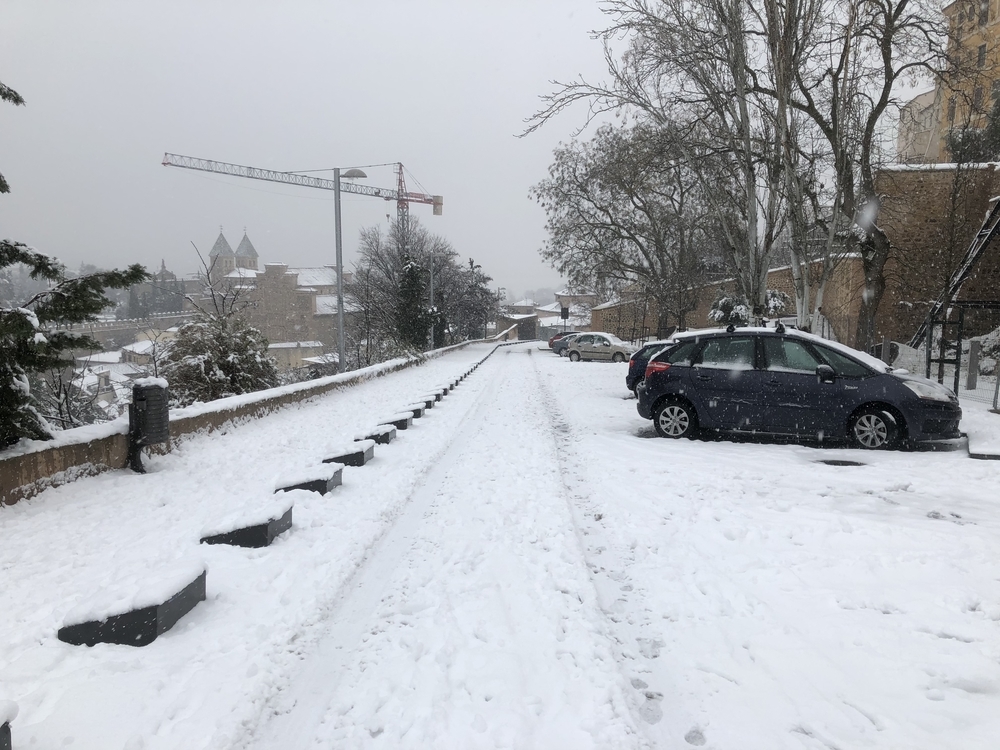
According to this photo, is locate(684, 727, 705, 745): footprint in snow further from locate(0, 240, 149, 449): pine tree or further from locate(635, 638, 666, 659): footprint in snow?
locate(0, 240, 149, 449): pine tree

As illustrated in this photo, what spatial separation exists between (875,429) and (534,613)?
6.36 m

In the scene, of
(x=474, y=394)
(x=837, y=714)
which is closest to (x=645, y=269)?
(x=474, y=394)

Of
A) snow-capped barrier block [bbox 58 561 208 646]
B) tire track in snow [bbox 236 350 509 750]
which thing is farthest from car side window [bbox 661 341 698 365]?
snow-capped barrier block [bbox 58 561 208 646]

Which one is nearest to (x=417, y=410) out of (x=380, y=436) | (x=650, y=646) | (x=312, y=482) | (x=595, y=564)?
(x=380, y=436)

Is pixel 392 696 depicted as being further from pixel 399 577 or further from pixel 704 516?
pixel 704 516

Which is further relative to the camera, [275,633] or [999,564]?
[999,564]

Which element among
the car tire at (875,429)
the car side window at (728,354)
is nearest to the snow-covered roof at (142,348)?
the car side window at (728,354)

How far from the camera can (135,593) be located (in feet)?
10.2

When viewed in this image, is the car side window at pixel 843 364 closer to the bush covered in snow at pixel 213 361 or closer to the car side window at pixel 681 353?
the car side window at pixel 681 353

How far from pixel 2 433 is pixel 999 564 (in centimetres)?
786

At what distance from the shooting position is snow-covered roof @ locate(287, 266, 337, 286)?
89.2m

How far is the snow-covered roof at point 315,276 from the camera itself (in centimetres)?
8919

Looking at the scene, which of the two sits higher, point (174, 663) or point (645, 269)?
point (645, 269)

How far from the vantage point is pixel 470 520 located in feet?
16.4
